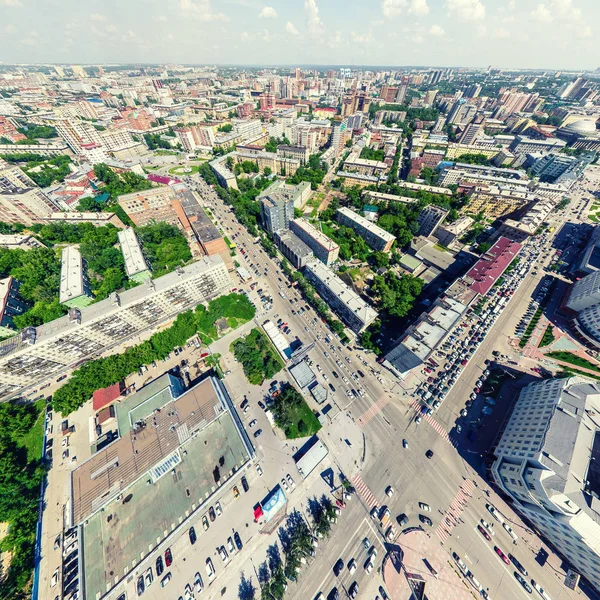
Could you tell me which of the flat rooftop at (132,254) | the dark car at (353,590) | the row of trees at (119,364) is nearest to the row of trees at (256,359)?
the row of trees at (119,364)

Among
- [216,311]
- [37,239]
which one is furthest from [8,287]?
[216,311]

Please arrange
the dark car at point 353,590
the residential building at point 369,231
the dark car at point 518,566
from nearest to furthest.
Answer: the dark car at point 353,590, the dark car at point 518,566, the residential building at point 369,231

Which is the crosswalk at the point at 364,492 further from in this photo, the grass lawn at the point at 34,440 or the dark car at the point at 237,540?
the grass lawn at the point at 34,440

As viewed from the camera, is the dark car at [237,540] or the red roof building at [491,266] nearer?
the dark car at [237,540]

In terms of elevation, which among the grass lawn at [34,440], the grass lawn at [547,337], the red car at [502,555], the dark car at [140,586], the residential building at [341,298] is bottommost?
the dark car at [140,586]

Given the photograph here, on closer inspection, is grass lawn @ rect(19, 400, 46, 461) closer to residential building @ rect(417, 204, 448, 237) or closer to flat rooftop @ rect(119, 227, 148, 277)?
flat rooftop @ rect(119, 227, 148, 277)

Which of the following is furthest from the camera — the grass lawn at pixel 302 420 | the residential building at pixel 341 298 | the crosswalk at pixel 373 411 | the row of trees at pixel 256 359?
the residential building at pixel 341 298
